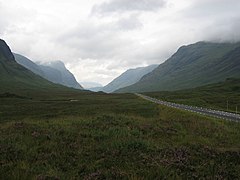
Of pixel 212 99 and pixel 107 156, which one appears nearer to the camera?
pixel 107 156

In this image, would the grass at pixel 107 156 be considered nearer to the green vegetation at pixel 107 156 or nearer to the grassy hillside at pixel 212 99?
the green vegetation at pixel 107 156

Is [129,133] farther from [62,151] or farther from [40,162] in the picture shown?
[40,162]

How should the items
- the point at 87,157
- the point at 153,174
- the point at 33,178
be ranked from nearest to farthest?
the point at 33,178
the point at 153,174
the point at 87,157

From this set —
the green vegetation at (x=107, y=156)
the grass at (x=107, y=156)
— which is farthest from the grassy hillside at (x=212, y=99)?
the grass at (x=107, y=156)

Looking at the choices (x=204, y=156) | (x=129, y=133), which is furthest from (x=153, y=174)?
(x=129, y=133)

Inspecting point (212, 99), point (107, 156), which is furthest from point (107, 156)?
point (212, 99)

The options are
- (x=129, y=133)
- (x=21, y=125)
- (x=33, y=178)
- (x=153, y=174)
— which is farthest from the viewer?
(x=21, y=125)

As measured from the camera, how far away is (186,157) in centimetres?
1827

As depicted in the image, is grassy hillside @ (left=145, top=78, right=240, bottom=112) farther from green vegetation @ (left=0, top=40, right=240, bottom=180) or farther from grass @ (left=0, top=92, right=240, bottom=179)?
grass @ (left=0, top=92, right=240, bottom=179)

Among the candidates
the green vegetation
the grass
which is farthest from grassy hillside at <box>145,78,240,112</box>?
the grass

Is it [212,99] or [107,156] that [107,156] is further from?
[212,99]

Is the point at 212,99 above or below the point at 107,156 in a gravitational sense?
above

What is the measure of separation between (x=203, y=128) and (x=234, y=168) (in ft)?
58.8

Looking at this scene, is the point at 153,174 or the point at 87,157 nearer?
the point at 153,174
